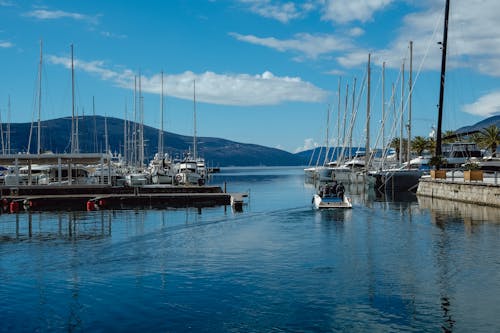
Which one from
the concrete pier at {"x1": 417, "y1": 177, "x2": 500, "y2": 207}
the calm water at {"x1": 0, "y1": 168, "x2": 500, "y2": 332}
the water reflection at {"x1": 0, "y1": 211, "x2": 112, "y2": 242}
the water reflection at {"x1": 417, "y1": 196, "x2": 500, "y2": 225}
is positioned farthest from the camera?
the concrete pier at {"x1": 417, "y1": 177, "x2": 500, "y2": 207}

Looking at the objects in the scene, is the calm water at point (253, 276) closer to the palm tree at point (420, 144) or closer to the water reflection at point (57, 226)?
the water reflection at point (57, 226)

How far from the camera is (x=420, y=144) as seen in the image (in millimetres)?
117438

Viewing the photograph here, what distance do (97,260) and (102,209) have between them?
2673 centimetres

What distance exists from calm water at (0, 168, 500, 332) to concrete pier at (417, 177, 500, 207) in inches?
268

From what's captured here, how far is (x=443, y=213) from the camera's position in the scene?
4312 centimetres

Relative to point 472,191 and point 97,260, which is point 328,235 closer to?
point 97,260

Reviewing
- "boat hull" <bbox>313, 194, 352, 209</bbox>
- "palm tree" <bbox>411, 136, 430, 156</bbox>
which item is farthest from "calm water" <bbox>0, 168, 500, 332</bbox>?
"palm tree" <bbox>411, 136, 430, 156</bbox>

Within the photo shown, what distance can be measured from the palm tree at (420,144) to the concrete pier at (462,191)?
184ft

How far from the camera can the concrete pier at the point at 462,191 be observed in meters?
45.1

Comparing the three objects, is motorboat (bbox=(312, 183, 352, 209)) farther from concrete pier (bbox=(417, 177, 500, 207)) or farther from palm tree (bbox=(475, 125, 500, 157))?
palm tree (bbox=(475, 125, 500, 157))

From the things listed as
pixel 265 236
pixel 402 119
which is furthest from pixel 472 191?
pixel 402 119

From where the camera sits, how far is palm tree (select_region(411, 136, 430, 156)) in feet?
382

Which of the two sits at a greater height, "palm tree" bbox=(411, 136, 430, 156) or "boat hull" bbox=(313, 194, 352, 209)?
"palm tree" bbox=(411, 136, 430, 156)

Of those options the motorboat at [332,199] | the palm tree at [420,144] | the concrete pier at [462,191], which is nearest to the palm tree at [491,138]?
the palm tree at [420,144]
